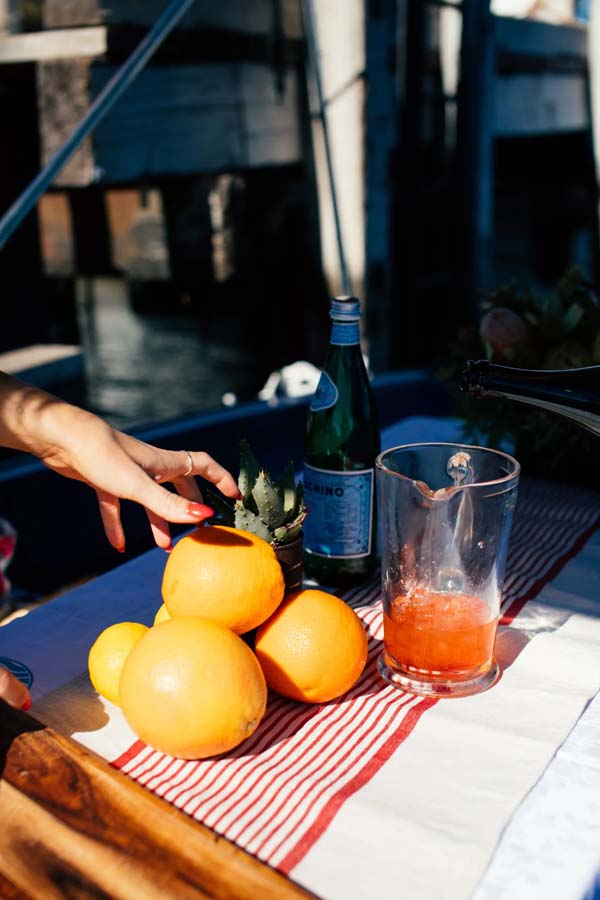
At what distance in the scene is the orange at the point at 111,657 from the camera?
67 centimetres

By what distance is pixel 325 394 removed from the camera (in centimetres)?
98

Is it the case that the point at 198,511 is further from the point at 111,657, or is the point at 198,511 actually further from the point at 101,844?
the point at 101,844

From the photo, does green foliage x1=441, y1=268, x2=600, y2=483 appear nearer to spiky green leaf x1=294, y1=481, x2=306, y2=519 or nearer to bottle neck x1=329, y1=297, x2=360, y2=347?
bottle neck x1=329, y1=297, x2=360, y2=347

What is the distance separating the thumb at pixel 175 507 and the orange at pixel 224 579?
26 millimetres

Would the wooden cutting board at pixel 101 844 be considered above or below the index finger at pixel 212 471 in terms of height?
below

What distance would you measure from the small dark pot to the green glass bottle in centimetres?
12

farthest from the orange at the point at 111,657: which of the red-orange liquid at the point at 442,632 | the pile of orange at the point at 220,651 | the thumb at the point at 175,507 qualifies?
the red-orange liquid at the point at 442,632

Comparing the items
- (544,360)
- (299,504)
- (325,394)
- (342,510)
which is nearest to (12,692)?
(299,504)

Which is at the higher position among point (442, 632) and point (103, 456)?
point (103, 456)

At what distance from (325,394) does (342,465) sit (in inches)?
3.6

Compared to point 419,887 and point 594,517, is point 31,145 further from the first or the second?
point 419,887

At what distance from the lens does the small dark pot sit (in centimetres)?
76

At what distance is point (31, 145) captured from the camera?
296cm

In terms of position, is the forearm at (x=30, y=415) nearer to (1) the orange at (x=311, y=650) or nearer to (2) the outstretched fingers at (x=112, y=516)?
(2) the outstretched fingers at (x=112, y=516)
